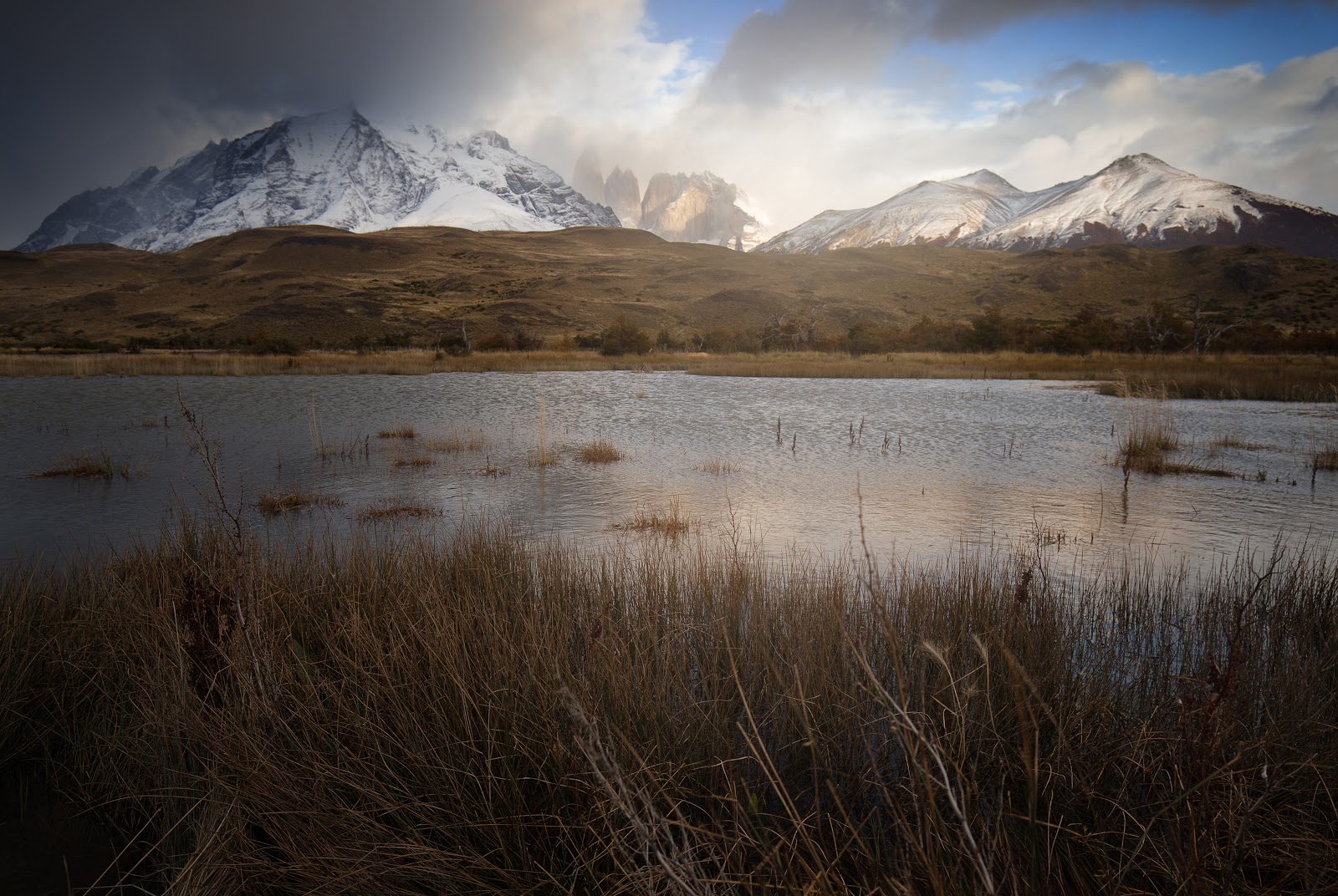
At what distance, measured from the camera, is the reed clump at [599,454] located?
38.1 feet

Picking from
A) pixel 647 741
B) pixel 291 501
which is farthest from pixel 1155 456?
pixel 291 501

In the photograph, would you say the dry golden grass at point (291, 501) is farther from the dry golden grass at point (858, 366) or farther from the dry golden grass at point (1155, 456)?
the dry golden grass at point (858, 366)

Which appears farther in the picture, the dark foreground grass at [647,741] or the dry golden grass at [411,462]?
the dry golden grass at [411,462]

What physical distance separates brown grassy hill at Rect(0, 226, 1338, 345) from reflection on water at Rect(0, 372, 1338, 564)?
1200 inches

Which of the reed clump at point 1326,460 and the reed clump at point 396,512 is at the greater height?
the reed clump at point 396,512

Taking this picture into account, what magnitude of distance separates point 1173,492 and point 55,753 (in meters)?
11.6

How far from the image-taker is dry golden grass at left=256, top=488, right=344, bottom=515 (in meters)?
7.84

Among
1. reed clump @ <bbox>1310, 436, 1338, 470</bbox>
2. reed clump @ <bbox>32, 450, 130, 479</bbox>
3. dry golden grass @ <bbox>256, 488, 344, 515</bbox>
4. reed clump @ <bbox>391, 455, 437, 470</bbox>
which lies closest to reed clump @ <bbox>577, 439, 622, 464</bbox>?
reed clump @ <bbox>391, 455, 437, 470</bbox>

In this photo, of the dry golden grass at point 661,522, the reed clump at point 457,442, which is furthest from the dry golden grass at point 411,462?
the dry golden grass at point 661,522

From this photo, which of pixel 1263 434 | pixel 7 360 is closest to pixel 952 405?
pixel 1263 434

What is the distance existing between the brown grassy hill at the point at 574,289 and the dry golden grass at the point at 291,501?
3919 cm

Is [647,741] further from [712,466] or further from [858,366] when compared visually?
[858,366]

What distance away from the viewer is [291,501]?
813 centimetres

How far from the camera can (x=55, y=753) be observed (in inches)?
123
